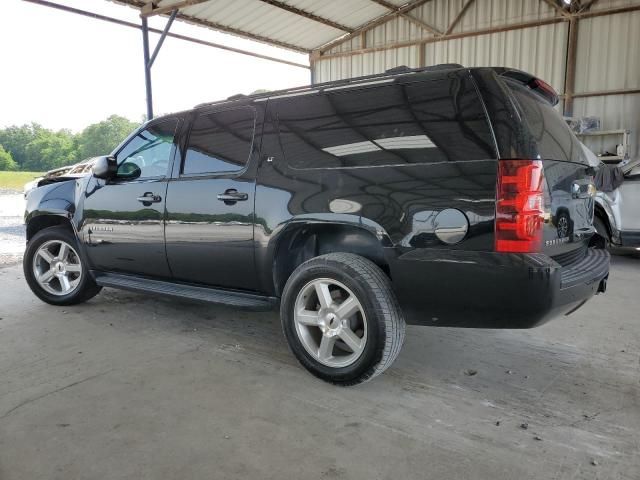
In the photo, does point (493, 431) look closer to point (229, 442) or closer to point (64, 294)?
point (229, 442)

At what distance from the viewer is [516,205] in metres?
2.35

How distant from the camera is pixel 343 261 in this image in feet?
9.33

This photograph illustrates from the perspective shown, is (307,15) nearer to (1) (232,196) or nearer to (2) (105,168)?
(2) (105,168)

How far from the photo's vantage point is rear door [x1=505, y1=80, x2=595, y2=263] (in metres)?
2.51

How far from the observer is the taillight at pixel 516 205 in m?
2.34

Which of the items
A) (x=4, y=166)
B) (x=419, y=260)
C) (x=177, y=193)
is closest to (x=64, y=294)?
(x=177, y=193)

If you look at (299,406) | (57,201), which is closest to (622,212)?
(299,406)

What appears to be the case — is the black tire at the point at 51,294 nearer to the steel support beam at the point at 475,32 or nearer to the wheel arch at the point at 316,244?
the wheel arch at the point at 316,244

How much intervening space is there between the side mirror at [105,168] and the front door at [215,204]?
0.73m

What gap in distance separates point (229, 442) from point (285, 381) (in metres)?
0.70

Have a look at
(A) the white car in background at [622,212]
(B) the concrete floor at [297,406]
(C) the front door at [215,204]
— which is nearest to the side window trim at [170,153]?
(C) the front door at [215,204]

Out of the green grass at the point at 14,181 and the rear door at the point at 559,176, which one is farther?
the green grass at the point at 14,181

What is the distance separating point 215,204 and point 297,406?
147 cm

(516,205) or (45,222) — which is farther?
(45,222)
